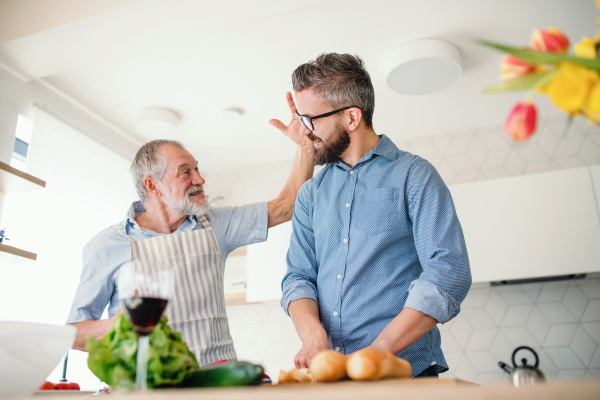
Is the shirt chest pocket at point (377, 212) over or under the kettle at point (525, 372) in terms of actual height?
over

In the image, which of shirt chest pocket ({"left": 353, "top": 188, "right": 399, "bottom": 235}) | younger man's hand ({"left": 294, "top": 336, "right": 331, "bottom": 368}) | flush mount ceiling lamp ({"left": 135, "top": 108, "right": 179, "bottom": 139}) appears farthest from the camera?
flush mount ceiling lamp ({"left": 135, "top": 108, "right": 179, "bottom": 139})

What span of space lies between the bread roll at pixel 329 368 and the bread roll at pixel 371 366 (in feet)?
0.05

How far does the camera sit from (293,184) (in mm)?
1886

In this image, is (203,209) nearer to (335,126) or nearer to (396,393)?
(335,126)

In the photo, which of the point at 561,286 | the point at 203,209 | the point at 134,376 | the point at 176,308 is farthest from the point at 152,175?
the point at 561,286

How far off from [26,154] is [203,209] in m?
1.68

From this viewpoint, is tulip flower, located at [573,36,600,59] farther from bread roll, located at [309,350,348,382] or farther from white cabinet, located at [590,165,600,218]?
white cabinet, located at [590,165,600,218]

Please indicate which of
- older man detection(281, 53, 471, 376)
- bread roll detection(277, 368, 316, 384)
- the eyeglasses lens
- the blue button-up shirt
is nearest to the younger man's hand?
older man detection(281, 53, 471, 376)

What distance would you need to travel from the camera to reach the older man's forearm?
6.14ft

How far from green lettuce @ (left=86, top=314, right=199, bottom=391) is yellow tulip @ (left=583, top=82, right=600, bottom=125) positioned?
539mm

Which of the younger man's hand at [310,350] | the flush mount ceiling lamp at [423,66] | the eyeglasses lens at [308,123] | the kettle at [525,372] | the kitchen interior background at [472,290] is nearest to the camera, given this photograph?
the younger man's hand at [310,350]

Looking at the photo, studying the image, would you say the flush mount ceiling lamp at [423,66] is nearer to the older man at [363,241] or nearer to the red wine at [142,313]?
the older man at [363,241]

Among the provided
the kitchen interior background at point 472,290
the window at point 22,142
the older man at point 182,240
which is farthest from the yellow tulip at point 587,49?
the window at point 22,142

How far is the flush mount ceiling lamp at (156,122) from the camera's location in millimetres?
3252
